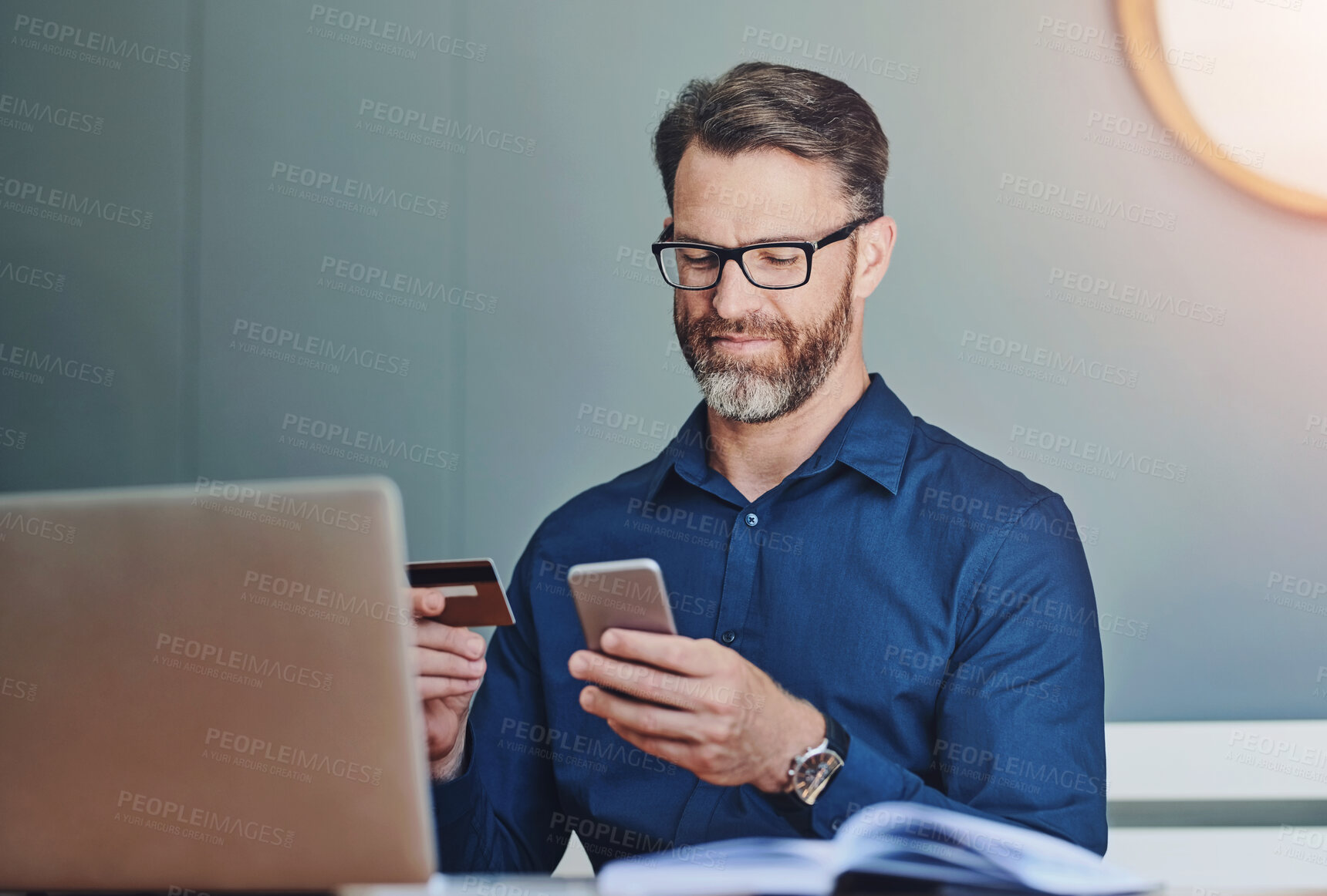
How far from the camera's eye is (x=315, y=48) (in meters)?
2.44

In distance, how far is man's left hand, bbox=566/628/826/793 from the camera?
1006 millimetres

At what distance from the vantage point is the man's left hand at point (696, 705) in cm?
101

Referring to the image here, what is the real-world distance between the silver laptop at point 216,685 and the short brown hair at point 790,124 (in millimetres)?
1229

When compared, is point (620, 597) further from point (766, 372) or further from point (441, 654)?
point (766, 372)

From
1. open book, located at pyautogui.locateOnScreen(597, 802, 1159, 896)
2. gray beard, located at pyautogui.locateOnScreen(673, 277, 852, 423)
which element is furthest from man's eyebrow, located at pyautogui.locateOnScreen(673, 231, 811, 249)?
open book, located at pyautogui.locateOnScreen(597, 802, 1159, 896)

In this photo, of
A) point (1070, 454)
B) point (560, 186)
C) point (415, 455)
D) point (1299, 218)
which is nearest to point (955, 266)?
point (1070, 454)

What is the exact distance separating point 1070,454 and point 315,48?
1.97m

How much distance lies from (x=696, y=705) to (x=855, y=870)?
0.34 m

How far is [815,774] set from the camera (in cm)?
116

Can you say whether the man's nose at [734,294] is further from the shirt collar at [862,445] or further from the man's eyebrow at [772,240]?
the shirt collar at [862,445]

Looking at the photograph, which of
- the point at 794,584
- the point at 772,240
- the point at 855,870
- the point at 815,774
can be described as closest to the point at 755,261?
the point at 772,240

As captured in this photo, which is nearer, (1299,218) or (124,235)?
(1299,218)

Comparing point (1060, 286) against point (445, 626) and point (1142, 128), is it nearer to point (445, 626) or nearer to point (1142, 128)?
point (1142, 128)

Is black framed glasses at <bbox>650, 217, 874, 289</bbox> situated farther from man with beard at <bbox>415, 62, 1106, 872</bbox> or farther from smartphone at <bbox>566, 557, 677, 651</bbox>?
smartphone at <bbox>566, 557, 677, 651</bbox>
